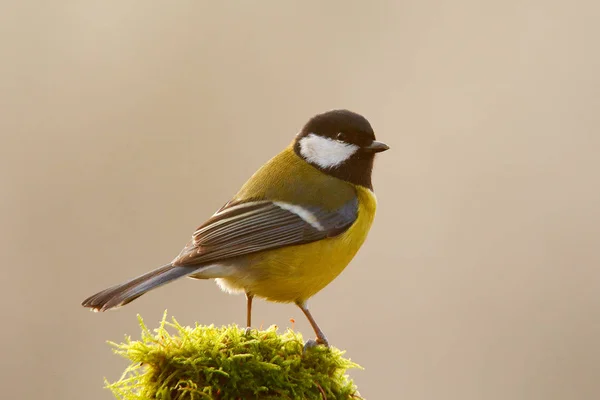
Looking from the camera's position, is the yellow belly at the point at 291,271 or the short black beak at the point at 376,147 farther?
the short black beak at the point at 376,147

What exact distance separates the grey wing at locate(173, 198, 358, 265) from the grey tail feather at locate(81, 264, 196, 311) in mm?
57

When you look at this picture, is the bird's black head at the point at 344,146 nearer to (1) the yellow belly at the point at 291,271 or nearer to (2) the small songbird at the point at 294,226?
(2) the small songbird at the point at 294,226

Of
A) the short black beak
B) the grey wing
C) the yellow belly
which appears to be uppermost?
the short black beak

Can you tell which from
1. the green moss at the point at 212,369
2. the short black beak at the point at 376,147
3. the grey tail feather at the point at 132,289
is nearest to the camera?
the green moss at the point at 212,369

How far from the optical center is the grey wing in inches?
118

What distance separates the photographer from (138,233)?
5.09 metres

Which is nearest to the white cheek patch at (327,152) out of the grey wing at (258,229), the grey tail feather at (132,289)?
the grey wing at (258,229)

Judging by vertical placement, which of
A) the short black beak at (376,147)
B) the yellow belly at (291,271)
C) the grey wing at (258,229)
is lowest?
the yellow belly at (291,271)

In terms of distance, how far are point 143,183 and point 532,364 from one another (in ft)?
9.71

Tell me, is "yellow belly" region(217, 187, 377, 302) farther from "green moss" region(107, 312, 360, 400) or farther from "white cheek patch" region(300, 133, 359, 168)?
"green moss" region(107, 312, 360, 400)

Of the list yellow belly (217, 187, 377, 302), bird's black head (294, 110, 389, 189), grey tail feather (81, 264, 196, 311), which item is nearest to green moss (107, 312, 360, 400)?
grey tail feather (81, 264, 196, 311)

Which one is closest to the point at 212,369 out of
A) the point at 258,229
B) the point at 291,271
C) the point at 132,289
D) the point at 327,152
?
the point at 132,289

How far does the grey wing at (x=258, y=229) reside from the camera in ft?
9.85

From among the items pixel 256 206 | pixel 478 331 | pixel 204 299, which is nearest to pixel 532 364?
pixel 478 331
